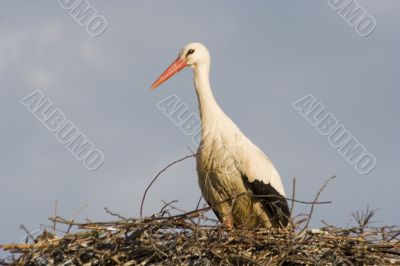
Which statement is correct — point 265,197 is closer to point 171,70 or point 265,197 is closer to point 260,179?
point 260,179

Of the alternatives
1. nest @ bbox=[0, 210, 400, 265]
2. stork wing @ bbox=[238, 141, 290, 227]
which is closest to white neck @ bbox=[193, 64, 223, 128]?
stork wing @ bbox=[238, 141, 290, 227]

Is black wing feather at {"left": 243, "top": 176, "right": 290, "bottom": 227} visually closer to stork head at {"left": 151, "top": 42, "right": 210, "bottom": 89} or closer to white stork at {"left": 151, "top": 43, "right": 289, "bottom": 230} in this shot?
white stork at {"left": 151, "top": 43, "right": 289, "bottom": 230}

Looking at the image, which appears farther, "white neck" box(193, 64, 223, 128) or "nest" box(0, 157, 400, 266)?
"white neck" box(193, 64, 223, 128)

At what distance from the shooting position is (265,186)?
24.3 feet

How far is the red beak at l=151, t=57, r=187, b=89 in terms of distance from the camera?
27.1 ft

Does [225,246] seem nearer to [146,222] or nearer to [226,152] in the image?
[146,222]

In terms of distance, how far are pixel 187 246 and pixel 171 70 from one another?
2.75m

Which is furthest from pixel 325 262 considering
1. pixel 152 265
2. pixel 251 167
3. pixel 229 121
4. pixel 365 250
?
pixel 229 121

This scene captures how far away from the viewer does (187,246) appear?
19.3 feet

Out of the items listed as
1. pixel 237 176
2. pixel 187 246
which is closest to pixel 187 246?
pixel 187 246

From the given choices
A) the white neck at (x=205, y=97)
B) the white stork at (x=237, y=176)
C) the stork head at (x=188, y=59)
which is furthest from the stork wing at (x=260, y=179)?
the stork head at (x=188, y=59)

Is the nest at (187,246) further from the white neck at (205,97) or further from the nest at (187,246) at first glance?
the white neck at (205,97)

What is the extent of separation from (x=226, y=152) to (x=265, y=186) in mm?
429

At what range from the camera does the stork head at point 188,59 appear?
820 cm
